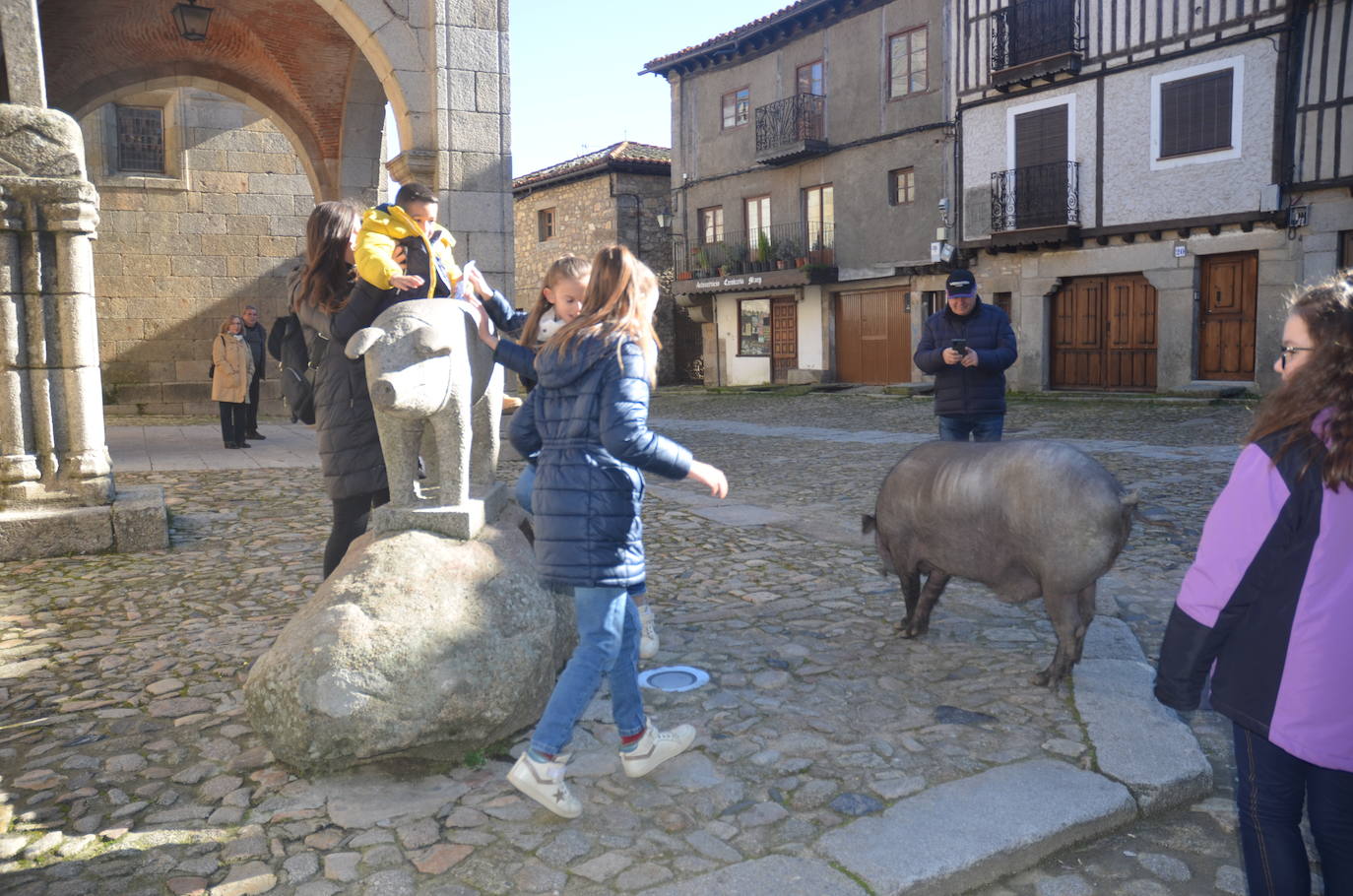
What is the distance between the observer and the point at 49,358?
21.0 ft

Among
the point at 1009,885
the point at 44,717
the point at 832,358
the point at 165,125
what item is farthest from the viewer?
the point at 832,358

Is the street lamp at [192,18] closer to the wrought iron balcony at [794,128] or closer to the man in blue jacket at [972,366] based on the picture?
the man in blue jacket at [972,366]

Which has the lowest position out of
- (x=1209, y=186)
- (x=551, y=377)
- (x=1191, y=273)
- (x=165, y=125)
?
(x=551, y=377)

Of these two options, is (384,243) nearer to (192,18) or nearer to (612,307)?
(612,307)

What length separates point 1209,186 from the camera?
17078 mm

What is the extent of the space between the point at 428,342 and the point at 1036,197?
1854 cm

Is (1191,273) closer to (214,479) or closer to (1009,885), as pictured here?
(214,479)

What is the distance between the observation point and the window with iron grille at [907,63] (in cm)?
2152

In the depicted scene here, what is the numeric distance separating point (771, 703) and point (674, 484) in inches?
210

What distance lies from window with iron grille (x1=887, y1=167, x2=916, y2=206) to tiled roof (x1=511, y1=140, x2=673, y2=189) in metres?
8.36

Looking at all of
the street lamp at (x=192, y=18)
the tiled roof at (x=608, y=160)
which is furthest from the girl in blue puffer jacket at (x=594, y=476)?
the tiled roof at (x=608, y=160)

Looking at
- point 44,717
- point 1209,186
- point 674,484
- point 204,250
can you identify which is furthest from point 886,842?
point 1209,186

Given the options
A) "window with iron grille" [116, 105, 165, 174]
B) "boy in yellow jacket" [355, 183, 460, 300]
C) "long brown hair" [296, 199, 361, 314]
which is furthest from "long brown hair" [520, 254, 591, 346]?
"window with iron grille" [116, 105, 165, 174]

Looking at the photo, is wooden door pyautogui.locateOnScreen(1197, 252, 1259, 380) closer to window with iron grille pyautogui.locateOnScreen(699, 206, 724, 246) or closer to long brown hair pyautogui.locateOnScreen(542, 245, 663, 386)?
window with iron grille pyautogui.locateOnScreen(699, 206, 724, 246)
